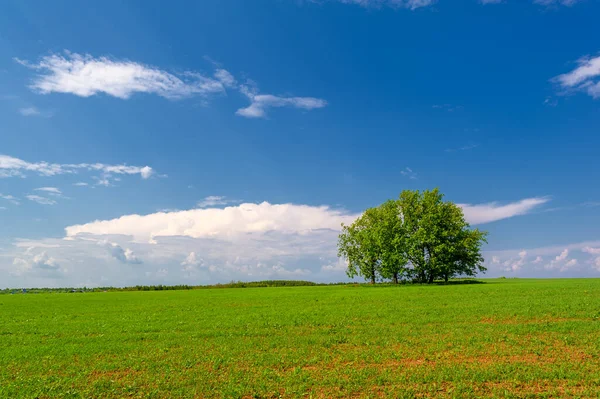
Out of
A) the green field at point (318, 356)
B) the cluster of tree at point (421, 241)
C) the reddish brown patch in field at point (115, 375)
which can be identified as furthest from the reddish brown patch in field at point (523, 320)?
the cluster of tree at point (421, 241)

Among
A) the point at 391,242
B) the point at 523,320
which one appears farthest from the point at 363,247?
the point at 523,320

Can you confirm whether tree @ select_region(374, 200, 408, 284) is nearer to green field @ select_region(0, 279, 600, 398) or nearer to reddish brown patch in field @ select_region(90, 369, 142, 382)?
green field @ select_region(0, 279, 600, 398)

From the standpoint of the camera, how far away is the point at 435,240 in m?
82.3

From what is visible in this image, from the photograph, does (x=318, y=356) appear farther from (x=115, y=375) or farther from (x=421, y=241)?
(x=421, y=241)

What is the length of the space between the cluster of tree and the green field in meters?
50.3

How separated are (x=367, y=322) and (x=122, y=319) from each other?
74.7 ft

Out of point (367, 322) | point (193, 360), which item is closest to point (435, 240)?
point (367, 322)

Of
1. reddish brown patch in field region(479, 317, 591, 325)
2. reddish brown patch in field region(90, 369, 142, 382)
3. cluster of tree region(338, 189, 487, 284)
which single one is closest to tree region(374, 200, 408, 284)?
cluster of tree region(338, 189, 487, 284)

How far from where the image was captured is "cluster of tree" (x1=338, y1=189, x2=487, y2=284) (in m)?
82.6

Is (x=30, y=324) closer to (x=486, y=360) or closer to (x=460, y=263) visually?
(x=486, y=360)

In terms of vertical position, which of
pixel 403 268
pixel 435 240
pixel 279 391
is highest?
pixel 435 240

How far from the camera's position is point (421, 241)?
83.4 metres

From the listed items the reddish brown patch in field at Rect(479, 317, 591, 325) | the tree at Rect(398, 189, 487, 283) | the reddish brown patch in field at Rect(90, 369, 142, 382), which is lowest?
the reddish brown patch in field at Rect(90, 369, 142, 382)

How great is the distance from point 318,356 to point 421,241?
69.0 metres
